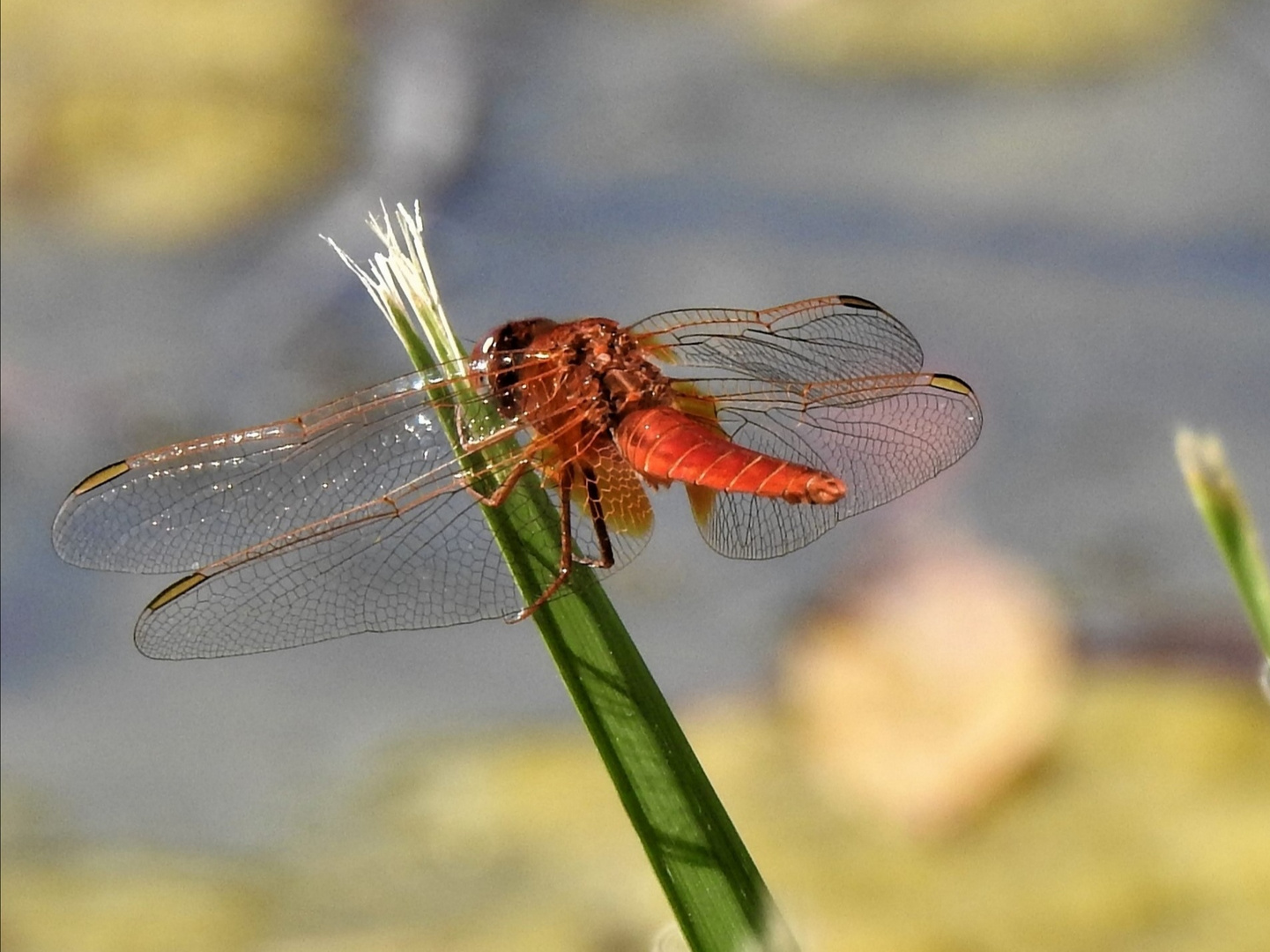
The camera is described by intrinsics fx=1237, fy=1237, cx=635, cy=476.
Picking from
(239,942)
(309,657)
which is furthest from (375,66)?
(239,942)

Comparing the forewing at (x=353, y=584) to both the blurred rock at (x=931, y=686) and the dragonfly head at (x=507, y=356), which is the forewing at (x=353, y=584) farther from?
the blurred rock at (x=931, y=686)

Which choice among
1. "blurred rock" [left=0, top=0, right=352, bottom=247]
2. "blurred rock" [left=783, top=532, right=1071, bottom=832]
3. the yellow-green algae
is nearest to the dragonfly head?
the yellow-green algae

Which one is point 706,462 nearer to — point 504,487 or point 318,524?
point 504,487

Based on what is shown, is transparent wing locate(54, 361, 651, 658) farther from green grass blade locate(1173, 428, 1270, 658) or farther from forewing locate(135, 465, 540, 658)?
green grass blade locate(1173, 428, 1270, 658)

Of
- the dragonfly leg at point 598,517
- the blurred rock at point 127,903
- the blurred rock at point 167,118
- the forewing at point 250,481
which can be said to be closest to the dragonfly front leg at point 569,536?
the dragonfly leg at point 598,517

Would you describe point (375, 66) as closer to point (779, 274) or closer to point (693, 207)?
point (693, 207)
